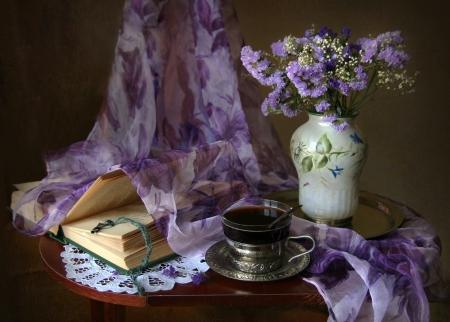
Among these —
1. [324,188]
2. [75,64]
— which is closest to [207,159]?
[324,188]

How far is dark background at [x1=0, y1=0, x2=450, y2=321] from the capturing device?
5.30 ft

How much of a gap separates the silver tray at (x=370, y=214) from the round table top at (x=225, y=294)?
25 centimetres

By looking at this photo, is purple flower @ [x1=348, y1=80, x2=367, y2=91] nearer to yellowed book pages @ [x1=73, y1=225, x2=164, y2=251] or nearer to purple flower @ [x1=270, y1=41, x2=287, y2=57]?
purple flower @ [x1=270, y1=41, x2=287, y2=57]

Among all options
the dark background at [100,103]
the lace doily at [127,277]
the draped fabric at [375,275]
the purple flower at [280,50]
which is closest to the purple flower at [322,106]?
the purple flower at [280,50]

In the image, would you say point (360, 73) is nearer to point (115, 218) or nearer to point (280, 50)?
point (280, 50)

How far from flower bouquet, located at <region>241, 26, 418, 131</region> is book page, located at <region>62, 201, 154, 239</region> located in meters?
0.35

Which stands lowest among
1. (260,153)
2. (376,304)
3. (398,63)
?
(376,304)

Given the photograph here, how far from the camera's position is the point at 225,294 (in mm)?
958

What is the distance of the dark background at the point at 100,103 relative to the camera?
1.62 m

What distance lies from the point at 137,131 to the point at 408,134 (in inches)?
35.8

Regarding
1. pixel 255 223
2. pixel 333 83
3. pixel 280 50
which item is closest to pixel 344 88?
pixel 333 83

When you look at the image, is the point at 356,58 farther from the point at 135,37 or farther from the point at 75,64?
the point at 75,64

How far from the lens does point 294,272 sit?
39.4 inches

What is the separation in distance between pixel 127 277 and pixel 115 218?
18 cm
